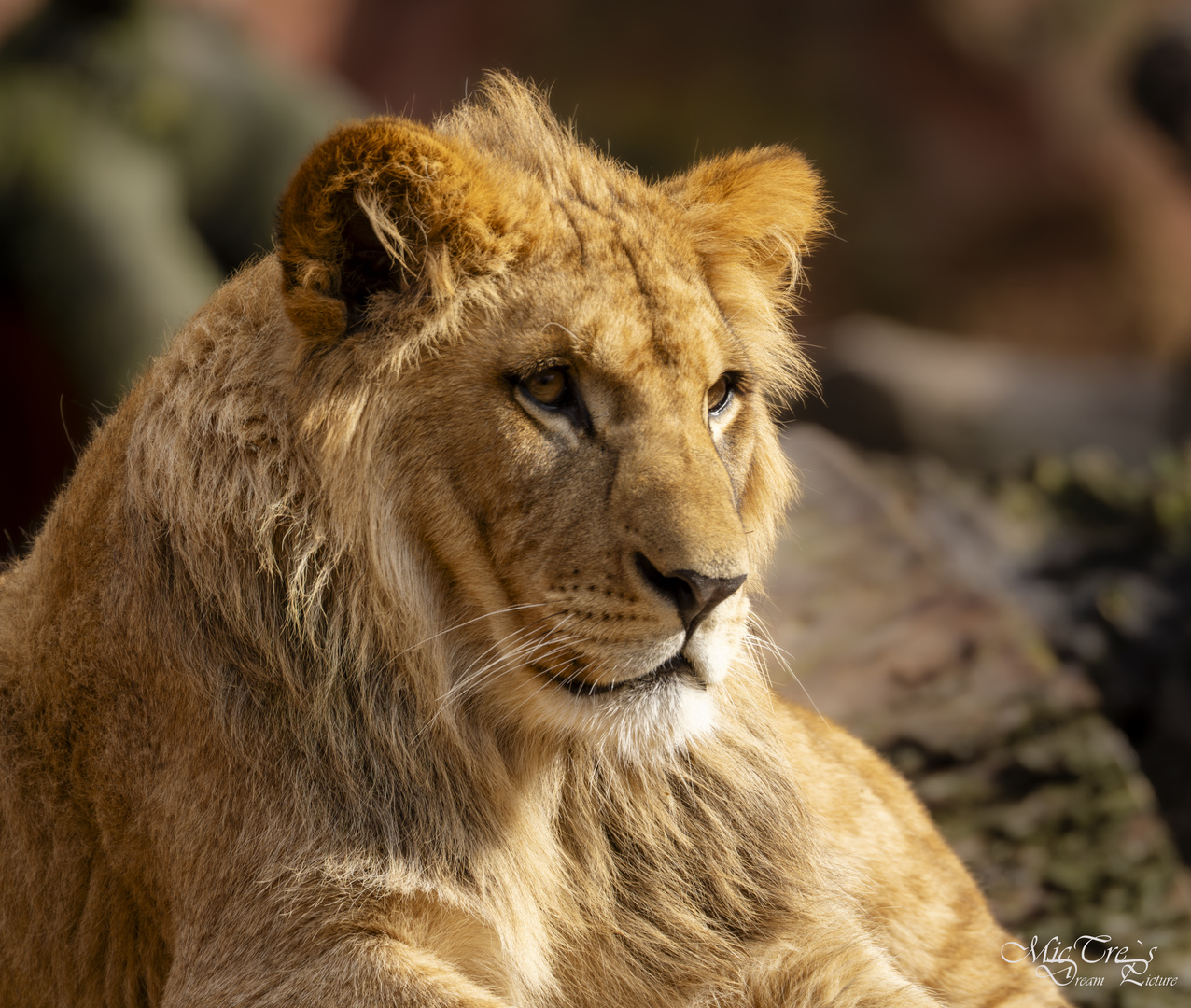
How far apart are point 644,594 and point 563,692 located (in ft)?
0.89

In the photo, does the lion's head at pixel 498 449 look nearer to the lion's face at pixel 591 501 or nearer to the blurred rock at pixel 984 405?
the lion's face at pixel 591 501

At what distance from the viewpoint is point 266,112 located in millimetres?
7391

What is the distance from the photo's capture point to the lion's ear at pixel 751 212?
9.02 ft

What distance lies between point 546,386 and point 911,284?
10680mm

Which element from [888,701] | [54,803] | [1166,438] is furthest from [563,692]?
[1166,438]

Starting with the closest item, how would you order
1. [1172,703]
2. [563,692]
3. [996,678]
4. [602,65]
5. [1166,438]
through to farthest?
[563,692]
[996,678]
[1172,703]
[1166,438]
[602,65]

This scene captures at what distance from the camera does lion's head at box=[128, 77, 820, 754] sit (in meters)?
2.17

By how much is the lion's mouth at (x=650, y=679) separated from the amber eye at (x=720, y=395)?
594 millimetres

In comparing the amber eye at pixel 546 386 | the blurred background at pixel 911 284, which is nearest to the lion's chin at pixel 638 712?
the amber eye at pixel 546 386

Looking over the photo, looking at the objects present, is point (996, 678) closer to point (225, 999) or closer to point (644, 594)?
point (644, 594)

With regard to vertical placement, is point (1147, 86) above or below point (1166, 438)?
above

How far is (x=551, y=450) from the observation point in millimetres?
2268

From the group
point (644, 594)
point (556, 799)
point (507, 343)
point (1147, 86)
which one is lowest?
point (556, 799)

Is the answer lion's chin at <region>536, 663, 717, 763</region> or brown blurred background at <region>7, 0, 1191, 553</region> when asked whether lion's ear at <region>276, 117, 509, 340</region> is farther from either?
brown blurred background at <region>7, 0, 1191, 553</region>
